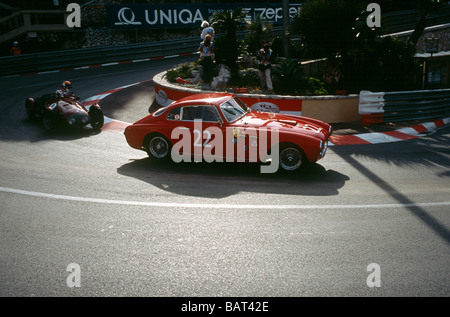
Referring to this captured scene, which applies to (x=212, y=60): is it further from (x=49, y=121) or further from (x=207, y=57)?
(x=49, y=121)

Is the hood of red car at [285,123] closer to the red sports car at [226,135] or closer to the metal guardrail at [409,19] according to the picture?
the red sports car at [226,135]

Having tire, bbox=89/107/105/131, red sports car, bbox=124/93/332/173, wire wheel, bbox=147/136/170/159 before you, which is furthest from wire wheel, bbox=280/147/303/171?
tire, bbox=89/107/105/131

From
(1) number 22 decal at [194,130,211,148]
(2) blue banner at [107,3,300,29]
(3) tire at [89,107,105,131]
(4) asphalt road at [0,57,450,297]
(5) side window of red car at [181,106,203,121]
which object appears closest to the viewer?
(4) asphalt road at [0,57,450,297]

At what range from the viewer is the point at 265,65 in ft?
46.1

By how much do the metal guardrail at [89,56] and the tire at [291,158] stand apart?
16949 mm

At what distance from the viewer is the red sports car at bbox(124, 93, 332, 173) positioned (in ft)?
26.5

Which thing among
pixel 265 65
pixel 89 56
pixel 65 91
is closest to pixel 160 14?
pixel 89 56

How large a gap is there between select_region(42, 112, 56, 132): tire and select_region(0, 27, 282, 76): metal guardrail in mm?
10560

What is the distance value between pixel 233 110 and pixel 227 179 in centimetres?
165

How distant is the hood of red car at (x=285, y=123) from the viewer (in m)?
8.20

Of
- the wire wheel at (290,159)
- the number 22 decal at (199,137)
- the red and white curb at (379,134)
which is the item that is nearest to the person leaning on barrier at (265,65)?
the red and white curb at (379,134)

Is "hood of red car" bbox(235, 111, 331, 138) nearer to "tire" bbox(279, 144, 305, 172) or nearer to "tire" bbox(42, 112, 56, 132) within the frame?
"tire" bbox(279, 144, 305, 172)

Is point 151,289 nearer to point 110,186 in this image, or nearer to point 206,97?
point 110,186

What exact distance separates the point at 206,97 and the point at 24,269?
5239mm
